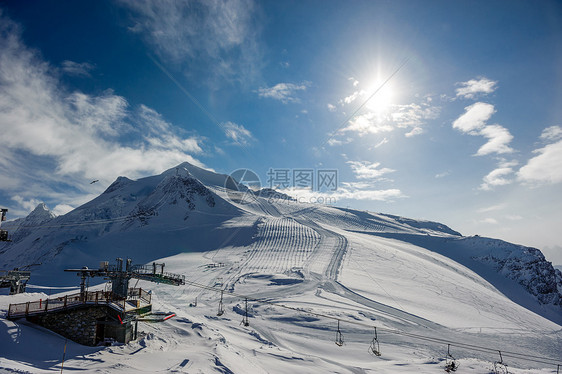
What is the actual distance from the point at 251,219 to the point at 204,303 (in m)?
48.6


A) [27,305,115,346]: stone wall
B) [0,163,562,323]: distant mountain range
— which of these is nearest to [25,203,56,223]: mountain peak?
[0,163,562,323]: distant mountain range

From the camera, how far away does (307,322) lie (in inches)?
973

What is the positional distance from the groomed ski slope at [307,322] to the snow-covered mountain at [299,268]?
217 millimetres

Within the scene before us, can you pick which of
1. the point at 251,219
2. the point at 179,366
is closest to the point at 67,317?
the point at 179,366

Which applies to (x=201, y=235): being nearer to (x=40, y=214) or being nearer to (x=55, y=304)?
(x=55, y=304)

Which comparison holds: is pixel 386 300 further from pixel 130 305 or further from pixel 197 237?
pixel 197 237

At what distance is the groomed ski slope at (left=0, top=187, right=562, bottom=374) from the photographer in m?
14.5

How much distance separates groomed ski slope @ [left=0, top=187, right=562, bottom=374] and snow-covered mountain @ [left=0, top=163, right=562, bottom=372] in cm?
22

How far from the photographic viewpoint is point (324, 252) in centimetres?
5341

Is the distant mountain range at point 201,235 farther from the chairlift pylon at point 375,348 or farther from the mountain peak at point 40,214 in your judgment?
the mountain peak at point 40,214

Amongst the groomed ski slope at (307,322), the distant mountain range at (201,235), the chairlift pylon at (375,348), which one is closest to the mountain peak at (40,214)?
the distant mountain range at (201,235)

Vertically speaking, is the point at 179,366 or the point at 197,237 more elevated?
the point at 197,237

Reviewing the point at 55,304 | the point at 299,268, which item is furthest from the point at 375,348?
the point at 299,268

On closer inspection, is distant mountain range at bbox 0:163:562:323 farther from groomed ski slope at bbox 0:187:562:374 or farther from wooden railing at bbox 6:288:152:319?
wooden railing at bbox 6:288:152:319
